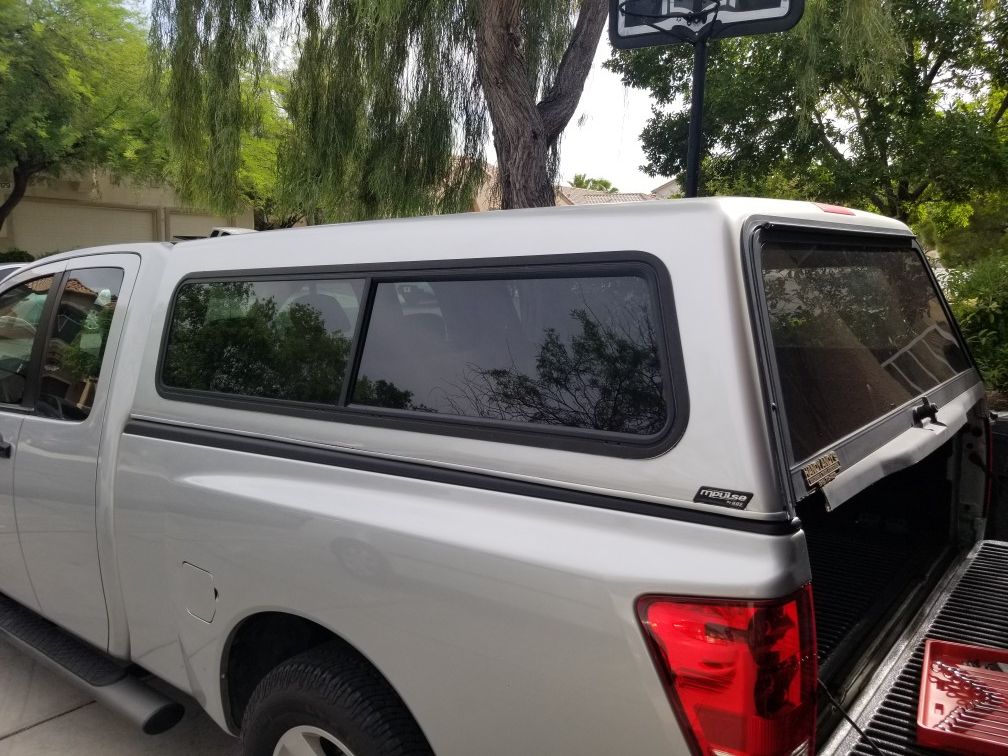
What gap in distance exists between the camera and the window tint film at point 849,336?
1.85m

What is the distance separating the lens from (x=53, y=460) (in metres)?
2.85

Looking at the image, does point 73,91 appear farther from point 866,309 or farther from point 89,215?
point 866,309

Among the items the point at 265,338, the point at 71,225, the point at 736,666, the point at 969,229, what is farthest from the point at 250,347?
the point at 71,225

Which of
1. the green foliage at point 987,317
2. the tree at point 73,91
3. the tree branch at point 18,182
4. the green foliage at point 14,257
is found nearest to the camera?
the green foliage at point 987,317

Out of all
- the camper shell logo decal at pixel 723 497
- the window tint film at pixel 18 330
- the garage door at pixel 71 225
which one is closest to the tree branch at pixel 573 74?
the window tint film at pixel 18 330

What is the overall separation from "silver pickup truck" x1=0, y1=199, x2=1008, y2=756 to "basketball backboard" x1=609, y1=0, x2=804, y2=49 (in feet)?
5.46

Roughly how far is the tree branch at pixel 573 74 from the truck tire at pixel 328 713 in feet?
26.8

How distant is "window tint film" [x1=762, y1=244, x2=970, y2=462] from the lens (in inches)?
72.8

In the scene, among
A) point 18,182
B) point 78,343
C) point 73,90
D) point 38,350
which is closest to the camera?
A: point 78,343

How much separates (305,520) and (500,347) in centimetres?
66

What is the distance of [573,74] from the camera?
370 inches

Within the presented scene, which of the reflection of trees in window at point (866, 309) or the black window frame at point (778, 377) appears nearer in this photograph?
the black window frame at point (778, 377)

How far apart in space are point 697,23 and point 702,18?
0.04m

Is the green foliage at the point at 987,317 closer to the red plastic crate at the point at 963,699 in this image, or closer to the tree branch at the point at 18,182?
the red plastic crate at the point at 963,699
